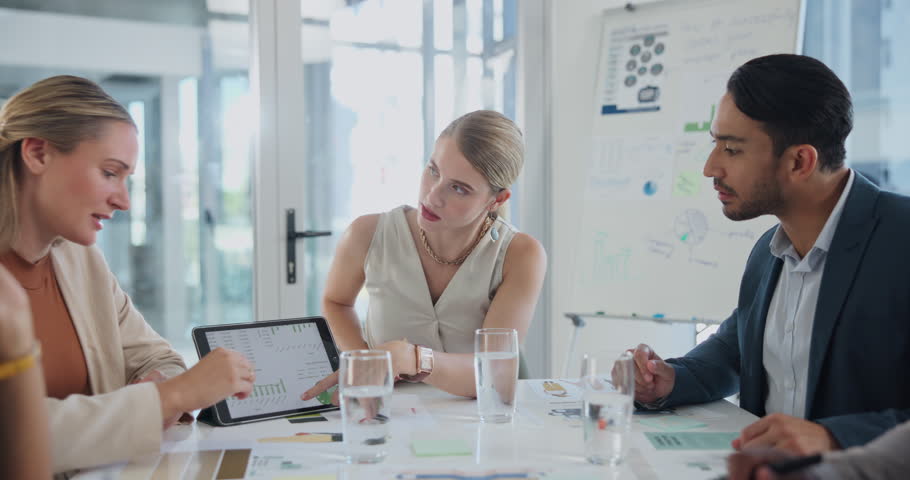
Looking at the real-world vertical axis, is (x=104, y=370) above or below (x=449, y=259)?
below

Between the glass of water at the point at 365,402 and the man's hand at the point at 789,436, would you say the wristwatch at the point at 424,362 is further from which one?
the man's hand at the point at 789,436

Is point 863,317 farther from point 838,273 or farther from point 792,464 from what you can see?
point 792,464

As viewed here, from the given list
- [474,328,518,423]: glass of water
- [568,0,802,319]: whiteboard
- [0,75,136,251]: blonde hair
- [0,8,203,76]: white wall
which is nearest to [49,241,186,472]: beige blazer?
[0,75,136,251]: blonde hair

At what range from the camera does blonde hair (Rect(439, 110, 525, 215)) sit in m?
1.99

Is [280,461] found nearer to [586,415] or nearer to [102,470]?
[102,470]

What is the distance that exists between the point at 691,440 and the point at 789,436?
0.18 metres

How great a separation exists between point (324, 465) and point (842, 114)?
3.97ft

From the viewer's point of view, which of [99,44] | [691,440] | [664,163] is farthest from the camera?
[664,163]

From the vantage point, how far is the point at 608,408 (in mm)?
1160

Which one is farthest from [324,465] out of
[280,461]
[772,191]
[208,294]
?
[208,294]

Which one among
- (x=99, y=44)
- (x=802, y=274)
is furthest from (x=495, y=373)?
(x=99, y=44)

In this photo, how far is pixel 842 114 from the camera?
1547 mm

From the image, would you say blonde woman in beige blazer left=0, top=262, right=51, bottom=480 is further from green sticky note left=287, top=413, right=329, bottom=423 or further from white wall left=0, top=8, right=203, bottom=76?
white wall left=0, top=8, right=203, bottom=76

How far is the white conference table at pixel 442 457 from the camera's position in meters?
1.13
